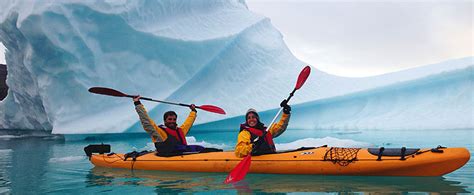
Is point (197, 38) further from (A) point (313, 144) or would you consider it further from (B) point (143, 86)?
(A) point (313, 144)

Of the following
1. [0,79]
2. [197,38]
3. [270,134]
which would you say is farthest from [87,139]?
[0,79]

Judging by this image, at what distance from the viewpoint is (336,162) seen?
426cm

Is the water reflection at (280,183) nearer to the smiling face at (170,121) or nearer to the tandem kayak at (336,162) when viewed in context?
the tandem kayak at (336,162)

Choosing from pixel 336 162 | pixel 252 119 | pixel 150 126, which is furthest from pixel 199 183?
pixel 336 162

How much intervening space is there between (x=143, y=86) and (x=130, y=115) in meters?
0.95

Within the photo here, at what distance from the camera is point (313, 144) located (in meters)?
7.50

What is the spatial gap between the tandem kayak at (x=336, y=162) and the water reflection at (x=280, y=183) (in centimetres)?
7

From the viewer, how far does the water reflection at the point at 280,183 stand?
3.67 metres

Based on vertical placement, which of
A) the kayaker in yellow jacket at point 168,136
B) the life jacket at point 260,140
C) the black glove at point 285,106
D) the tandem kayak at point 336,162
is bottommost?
the tandem kayak at point 336,162

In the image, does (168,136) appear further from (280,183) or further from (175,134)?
(280,183)

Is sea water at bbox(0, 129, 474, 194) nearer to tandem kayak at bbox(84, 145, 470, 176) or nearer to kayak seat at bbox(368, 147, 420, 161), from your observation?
tandem kayak at bbox(84, 145, 470, 176)

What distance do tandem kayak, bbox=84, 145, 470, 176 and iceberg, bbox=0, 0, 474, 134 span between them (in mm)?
5461

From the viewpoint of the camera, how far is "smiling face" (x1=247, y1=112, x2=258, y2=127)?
15.1ft

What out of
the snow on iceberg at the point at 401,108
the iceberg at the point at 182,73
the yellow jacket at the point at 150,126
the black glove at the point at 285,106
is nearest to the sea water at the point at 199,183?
the yellow jacket at the point at 150,126
